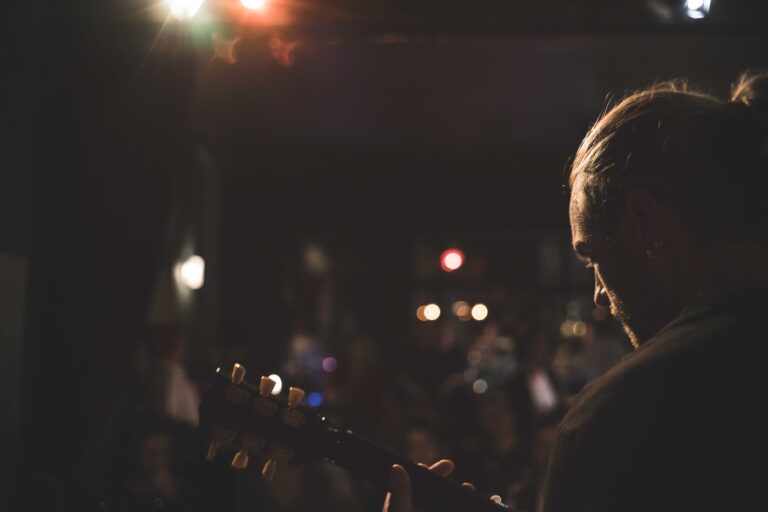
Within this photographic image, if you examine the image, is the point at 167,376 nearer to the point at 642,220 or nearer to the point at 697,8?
the point at 697,8

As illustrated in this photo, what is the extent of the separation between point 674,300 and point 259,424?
0.76 meters

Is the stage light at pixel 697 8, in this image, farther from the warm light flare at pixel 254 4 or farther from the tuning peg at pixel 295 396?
the tuning peg at pixel 295 396

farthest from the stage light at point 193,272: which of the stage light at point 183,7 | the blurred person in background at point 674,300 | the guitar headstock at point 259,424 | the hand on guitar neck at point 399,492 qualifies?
the blurred person in background at point 674,300

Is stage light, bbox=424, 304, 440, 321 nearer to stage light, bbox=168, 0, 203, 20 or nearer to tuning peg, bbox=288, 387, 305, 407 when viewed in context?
stage light, bbox=168, 0, 203, 20

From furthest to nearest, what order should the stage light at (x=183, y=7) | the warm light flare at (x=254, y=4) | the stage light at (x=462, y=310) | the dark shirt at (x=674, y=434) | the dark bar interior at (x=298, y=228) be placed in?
1. the stage light at (x=462, y=310)
2. the warm light flare at (x=254, y=4)
3. the stage light at (x=183, y=7)
4. the dark bar interior at (x=298, y=228)
5. the dark shirt at (x=674, y=434)

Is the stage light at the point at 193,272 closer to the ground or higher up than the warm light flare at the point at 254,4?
higher up

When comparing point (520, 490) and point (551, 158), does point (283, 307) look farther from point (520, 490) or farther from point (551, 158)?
point (520, 490)

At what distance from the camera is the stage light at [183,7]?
8.25 ft

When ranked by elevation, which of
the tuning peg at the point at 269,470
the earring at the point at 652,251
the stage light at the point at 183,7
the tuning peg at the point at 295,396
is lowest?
the tuning peg at the point at 269,470

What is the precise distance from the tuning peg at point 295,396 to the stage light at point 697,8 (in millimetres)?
2744

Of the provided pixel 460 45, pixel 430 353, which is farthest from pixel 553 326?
pixel 460 45

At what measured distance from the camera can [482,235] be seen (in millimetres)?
9398

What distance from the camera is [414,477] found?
133cm

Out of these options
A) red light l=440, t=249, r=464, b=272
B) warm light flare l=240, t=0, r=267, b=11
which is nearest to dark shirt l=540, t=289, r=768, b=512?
warm light flare l=240, t=0, r=267, b=11
